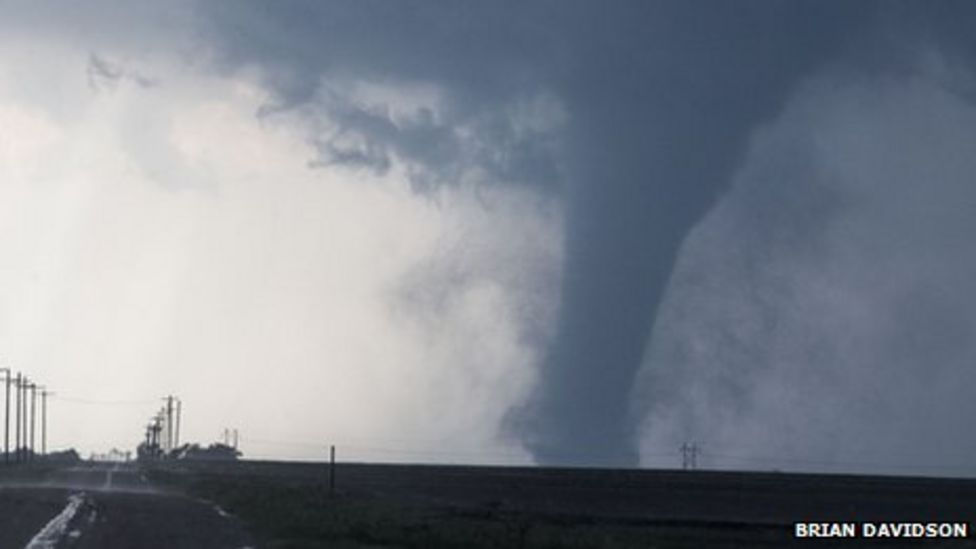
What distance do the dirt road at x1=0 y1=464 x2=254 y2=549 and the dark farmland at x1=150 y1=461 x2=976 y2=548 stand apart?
1.40 meters

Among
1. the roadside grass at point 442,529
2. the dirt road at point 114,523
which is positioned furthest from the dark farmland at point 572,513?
the dirt road at point 114,523

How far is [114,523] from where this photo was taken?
5506 centimetres

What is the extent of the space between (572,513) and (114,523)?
21.7m

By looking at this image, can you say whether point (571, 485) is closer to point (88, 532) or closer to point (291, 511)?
point (291, 511)

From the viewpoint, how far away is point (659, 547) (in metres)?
47.3

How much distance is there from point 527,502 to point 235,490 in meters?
13.9

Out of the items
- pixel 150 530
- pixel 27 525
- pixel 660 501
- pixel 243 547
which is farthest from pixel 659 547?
pixel 660 501

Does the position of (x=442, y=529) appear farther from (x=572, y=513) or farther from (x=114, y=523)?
(x=572, y=513)

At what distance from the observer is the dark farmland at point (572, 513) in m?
48.9

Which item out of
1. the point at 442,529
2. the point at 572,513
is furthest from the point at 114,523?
the point at 572,513

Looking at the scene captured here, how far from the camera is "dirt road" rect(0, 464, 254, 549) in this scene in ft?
150

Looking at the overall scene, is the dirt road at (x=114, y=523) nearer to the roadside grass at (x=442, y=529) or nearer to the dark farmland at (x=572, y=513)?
the roadside grass at (x=442, y=529)

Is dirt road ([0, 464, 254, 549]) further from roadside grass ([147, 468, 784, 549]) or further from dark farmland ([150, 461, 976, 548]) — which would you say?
dark farmland ([150, 461, 976, 548])

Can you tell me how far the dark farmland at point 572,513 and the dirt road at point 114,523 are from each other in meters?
1.40
